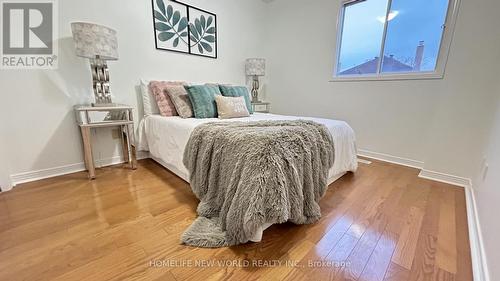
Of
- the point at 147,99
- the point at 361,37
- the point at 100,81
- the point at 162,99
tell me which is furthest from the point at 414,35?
the point at 100,81

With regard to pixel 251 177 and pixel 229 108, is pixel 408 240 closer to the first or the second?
pixel 251 177

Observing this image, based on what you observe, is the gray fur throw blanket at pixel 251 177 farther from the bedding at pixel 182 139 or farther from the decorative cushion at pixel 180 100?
the decorative cushion at pixel 180 100

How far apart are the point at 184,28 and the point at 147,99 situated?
1119 millimetres

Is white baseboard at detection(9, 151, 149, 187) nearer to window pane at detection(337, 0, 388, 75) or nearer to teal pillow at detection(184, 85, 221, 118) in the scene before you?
teal pillow at detection(184, 85, 221, 118)

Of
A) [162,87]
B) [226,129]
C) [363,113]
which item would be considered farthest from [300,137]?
[363,113]

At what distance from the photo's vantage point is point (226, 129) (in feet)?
4.50

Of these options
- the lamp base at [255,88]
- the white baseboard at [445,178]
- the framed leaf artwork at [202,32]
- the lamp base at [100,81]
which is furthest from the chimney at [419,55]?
the lamp base at [100,81]

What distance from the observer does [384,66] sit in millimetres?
2566

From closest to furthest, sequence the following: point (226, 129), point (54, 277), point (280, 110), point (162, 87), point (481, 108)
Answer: point (54, 277), point (226, 129), point (481, 108), point (162, 87), point (280, 110)

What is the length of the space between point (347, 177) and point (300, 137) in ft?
3.83

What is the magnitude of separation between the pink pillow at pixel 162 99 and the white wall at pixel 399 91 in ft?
6.85

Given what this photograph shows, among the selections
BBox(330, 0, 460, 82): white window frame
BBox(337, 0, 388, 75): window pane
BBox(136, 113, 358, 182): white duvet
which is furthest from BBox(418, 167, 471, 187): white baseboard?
BBox(337, 0, 388, 75): window pane

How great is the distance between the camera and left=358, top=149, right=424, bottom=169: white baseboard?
2.40m

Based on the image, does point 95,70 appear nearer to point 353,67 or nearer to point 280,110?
point 280,110
